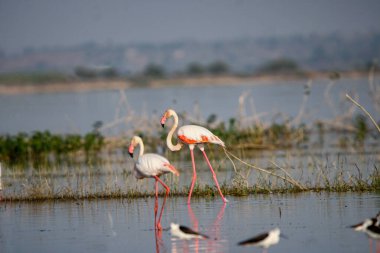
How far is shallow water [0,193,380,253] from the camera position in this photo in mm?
11047

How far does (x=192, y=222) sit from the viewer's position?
12.5m

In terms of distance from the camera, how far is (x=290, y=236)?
11.3 m

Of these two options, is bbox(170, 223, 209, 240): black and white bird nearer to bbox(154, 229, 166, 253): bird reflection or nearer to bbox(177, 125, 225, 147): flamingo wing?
bbox(154, 229, 166, 253): bird reflection

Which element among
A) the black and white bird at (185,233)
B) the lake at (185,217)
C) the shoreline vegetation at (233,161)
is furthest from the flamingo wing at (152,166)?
the black and white bird at (185,233)

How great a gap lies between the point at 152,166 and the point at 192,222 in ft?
3.76

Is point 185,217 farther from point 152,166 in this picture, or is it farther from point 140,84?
point 140,84

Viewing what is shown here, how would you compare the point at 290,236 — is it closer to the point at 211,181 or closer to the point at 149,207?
the point at 149,207

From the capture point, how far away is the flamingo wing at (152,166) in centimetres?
1309

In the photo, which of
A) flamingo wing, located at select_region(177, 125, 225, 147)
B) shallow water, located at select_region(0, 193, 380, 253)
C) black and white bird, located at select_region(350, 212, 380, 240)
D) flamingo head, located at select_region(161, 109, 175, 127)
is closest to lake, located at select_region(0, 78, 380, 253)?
shallow water, located at select_region(0, 193, 380, 253)

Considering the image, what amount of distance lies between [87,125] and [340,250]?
83.7ft

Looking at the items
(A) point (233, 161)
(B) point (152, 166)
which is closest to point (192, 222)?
(B) point (152, 166)

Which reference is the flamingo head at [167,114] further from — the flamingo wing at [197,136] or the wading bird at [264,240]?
the wading bird at [264,240]

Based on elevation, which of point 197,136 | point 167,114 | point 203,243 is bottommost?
point 203,243

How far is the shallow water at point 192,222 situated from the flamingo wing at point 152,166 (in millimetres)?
639
